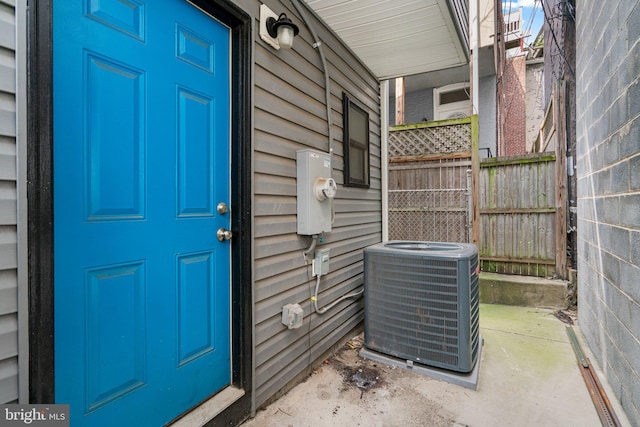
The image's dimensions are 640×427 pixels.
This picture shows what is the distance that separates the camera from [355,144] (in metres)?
3.10

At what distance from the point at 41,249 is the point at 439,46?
3.15 m

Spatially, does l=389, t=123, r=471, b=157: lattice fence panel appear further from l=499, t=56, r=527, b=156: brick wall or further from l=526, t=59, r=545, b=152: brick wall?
l=526, t=59, r=545, b=152: brick wall

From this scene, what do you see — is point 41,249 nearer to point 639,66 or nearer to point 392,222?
point 639,66

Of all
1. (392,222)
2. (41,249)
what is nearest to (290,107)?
(41,249)

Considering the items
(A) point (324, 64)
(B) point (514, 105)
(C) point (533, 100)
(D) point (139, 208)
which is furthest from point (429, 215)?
(C) point (533, 100)

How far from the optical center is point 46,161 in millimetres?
1028

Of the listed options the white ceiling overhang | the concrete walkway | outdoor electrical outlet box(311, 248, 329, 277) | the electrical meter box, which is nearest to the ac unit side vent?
the concrete walkway

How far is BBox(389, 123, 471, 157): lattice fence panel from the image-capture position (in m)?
4.25

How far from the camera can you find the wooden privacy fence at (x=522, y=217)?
13.0 ft

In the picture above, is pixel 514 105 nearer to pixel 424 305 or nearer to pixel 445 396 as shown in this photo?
pixel 424 305

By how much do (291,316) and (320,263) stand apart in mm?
494

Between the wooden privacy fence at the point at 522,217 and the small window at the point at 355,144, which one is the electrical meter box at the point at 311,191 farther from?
the wooden privacy fence at the point at 522,217

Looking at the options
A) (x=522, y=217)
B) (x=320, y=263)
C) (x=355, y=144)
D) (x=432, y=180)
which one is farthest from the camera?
(x=432, y=180)

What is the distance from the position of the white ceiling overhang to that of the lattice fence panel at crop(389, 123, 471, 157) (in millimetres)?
1174
